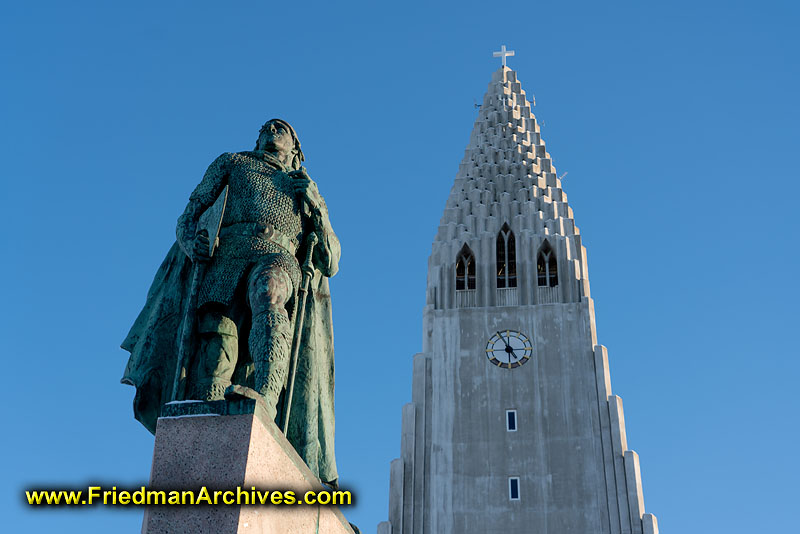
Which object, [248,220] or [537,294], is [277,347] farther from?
[537,294]

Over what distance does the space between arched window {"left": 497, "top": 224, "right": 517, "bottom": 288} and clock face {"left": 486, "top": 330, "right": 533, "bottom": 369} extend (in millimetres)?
3491

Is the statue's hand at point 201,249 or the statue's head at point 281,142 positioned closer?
the statue's hand at point 201,249

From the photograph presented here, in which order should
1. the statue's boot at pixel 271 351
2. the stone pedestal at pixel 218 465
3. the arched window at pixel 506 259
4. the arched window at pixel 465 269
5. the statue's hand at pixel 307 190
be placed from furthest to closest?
the arched window at pixel 465 269, the arched window at pixel 506 259, the statue's hand at pixel 307 190, the statue's boot at pixel 271 351, the stone pedestal at pixel 218 465

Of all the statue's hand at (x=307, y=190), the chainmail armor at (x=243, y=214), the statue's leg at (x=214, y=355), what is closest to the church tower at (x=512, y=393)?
the statue's hand at (x=307, y=190)

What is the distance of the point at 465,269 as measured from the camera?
5778cm

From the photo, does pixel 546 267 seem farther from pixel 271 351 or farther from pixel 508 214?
pixel 271 351

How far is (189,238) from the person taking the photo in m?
9.13

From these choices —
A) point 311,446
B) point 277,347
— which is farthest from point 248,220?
point 311,446

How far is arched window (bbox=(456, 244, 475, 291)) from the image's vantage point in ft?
187

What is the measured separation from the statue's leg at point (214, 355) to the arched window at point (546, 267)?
48092 millimetres

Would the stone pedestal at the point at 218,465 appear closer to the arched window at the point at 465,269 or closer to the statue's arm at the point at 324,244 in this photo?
the statue's arm at the point at 324,244

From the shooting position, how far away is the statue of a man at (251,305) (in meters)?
8.60

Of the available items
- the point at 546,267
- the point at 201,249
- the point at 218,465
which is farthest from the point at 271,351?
the point at 546,267

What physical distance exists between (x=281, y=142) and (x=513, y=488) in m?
40.5
